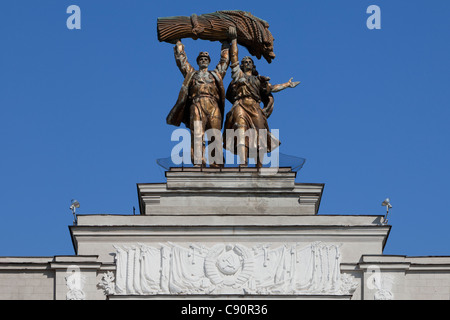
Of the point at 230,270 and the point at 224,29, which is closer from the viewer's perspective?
the point at 230,270

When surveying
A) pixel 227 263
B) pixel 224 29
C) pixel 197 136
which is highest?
pixel 224 29

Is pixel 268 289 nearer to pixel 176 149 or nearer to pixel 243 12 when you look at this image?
pixel 176 149

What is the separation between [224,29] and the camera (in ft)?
177

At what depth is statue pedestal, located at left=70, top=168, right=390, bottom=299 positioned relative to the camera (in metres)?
49.2

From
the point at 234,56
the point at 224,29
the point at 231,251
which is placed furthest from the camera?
the point at 224,29

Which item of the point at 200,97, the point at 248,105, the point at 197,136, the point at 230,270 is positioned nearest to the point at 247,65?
the point at 248,105

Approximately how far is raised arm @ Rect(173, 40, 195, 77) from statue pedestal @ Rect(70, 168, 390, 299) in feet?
16.9

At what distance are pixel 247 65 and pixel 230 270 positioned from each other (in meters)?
7.25

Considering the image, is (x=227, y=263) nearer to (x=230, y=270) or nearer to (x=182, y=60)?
(x=230, y=270)

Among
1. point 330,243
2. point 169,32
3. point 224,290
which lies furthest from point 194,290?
point 169,32

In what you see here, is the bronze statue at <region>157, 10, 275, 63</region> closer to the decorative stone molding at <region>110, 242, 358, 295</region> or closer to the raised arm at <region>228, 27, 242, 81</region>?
the raised arm at <region>228, 27, 242, 81</region>

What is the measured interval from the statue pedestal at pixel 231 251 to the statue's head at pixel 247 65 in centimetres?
509

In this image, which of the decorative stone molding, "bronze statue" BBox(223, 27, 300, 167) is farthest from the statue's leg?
the decorative stone molding
